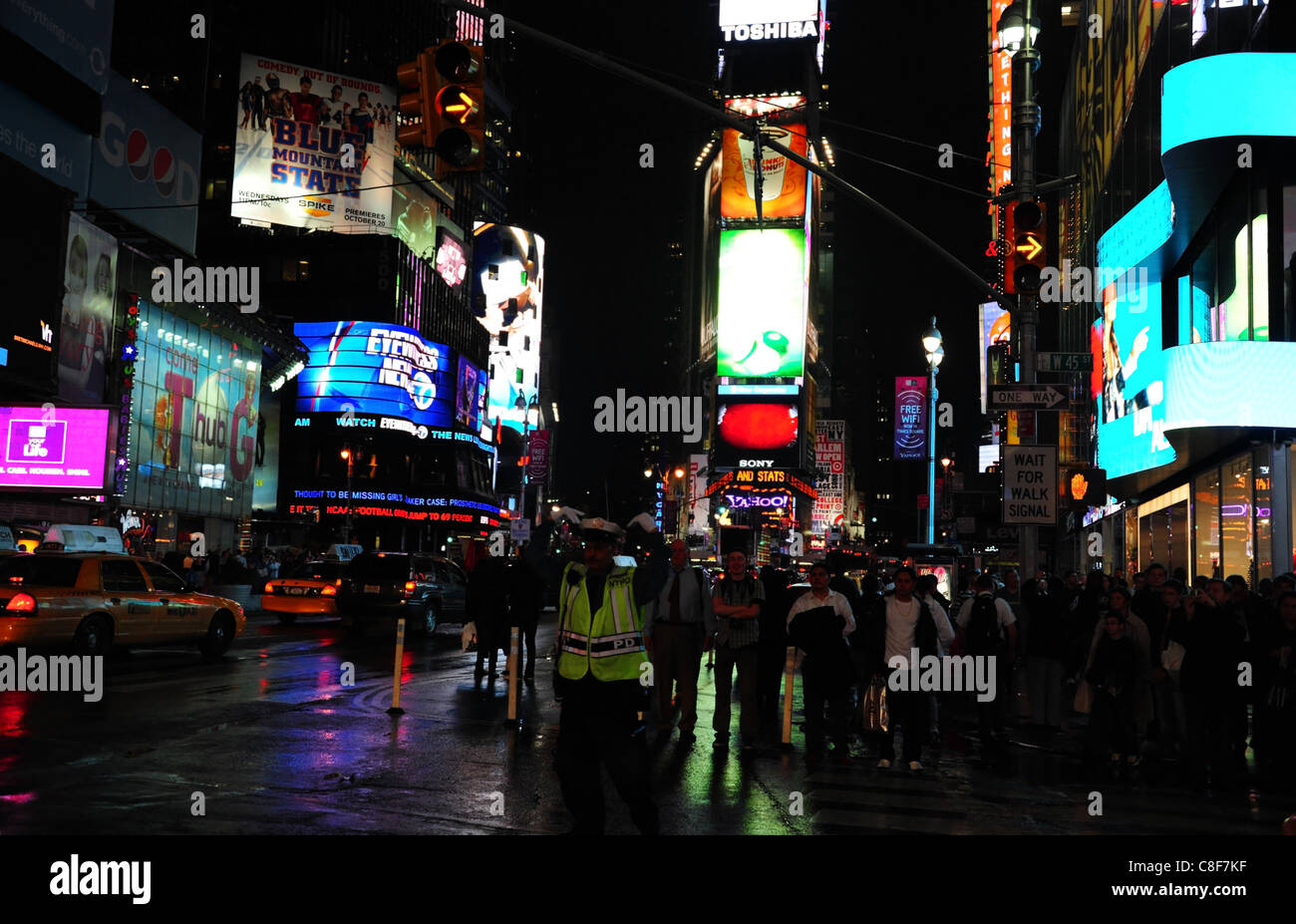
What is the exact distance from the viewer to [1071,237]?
45.2 meters

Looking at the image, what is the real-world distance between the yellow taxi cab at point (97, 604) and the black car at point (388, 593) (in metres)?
6.81

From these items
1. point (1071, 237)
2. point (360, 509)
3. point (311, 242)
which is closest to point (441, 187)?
point (311, 242)

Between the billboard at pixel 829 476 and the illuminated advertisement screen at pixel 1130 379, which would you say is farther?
the billboard at pixel 829 476

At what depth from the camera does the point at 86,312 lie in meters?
39.7

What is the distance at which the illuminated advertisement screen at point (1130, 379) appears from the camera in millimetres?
26969

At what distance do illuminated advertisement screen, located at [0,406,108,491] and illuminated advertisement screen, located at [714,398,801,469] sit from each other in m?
65.7

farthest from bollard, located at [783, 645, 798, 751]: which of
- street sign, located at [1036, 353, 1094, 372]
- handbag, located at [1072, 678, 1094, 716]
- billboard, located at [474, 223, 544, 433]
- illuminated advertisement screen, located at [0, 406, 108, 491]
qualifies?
billboard, located at [474, 223, 544, 433]

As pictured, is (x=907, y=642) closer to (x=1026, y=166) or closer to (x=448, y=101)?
(x=448, y=101)

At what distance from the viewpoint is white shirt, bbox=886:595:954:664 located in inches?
453

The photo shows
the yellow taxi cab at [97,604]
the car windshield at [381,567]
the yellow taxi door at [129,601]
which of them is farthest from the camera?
the car windshield at [381,567]

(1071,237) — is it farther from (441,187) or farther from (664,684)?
(441,187)

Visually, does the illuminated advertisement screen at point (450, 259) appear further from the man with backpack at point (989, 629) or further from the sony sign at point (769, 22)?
the man with backpack at point (989, 629)

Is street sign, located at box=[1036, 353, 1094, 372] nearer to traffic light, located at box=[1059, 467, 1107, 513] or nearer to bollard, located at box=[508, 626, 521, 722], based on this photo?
traffic light, located at box=[1059, 467, 1107, 513]

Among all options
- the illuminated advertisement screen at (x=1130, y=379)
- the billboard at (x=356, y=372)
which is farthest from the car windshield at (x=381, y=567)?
the billboard at (x=356, y=372)
